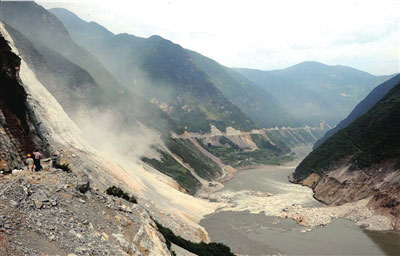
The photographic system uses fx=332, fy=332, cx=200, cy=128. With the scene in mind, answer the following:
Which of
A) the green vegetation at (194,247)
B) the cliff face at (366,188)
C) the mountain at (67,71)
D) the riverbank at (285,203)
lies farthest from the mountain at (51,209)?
the mountain at (67,71)

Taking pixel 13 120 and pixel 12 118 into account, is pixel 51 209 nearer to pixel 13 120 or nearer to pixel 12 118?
pixel 13 120

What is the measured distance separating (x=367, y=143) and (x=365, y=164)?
1625 centimetres

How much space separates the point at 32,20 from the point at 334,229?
166438 mm

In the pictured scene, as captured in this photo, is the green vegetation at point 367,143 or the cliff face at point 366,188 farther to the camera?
the green vegetation at point 367,143

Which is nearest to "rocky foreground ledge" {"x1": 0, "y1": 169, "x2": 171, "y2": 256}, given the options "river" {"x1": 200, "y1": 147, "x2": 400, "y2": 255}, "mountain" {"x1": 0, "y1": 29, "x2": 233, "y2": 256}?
"mountain" {"x1": 0, "y1": 29, "x2": 233, "y2": 256}

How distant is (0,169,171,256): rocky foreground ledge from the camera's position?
598 inches

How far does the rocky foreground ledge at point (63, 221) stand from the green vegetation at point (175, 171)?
87.8 m

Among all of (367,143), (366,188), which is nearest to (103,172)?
(366,188)

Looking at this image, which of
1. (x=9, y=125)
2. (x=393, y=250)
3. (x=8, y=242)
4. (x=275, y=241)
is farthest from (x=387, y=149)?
(x=8, y=242)

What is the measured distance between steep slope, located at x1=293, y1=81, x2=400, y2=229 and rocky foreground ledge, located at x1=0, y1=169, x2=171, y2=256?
58370 millimetres

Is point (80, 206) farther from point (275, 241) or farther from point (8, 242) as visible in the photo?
point (275, 241)

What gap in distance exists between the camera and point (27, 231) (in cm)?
1539

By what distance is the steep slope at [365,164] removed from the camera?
7212 centimetres

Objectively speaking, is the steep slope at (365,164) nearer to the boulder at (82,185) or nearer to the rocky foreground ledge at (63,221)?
the rocky foreground ledge at (63,221)
